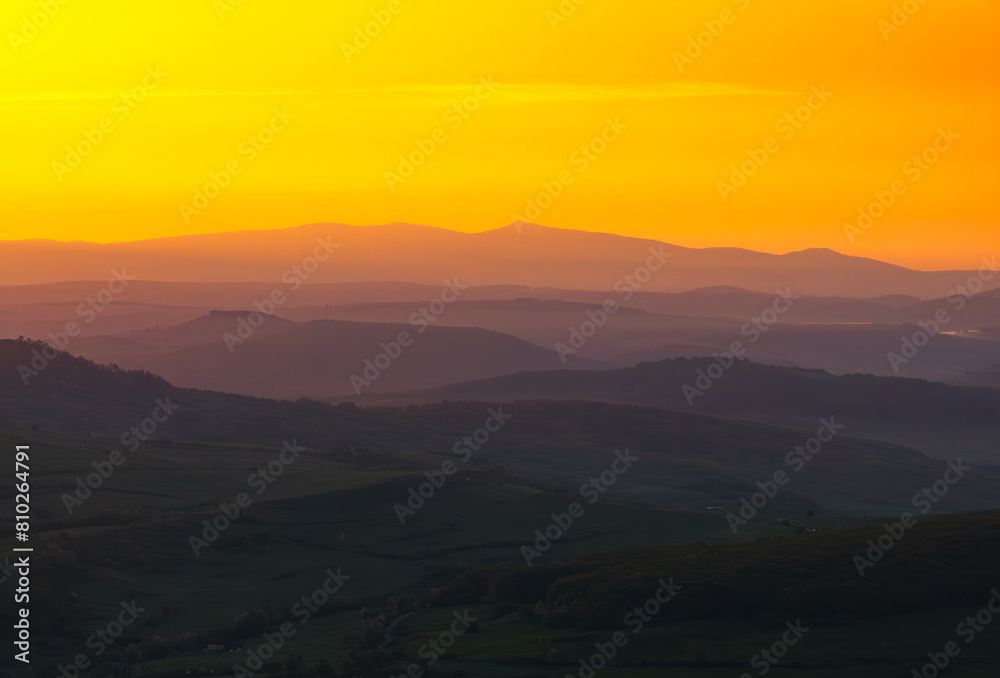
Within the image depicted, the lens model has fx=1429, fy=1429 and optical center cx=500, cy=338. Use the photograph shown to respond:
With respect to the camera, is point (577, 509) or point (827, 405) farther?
point (827, 405)

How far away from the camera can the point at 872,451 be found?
15275 cm

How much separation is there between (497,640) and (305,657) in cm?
721

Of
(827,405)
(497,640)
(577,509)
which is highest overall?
(497,640)

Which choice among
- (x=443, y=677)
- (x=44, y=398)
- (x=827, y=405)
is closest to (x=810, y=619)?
(x=443, y=677)

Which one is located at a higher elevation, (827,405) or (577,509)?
(577,509)

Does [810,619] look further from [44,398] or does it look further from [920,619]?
[44,398]

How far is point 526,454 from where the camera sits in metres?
141

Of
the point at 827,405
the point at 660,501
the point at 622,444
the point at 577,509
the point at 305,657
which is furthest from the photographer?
the point at 827,405

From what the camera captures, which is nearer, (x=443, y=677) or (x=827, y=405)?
(x=443, y=677)

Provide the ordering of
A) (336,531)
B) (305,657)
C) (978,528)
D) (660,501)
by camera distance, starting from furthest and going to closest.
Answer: (660,501) < (336,531) < (978,528) < (305,657)

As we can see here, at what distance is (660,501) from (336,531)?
112 feet

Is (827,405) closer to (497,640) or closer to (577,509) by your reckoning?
(577,509)

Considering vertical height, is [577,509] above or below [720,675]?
below

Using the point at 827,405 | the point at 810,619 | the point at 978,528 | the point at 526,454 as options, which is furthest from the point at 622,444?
the point at 810,619
